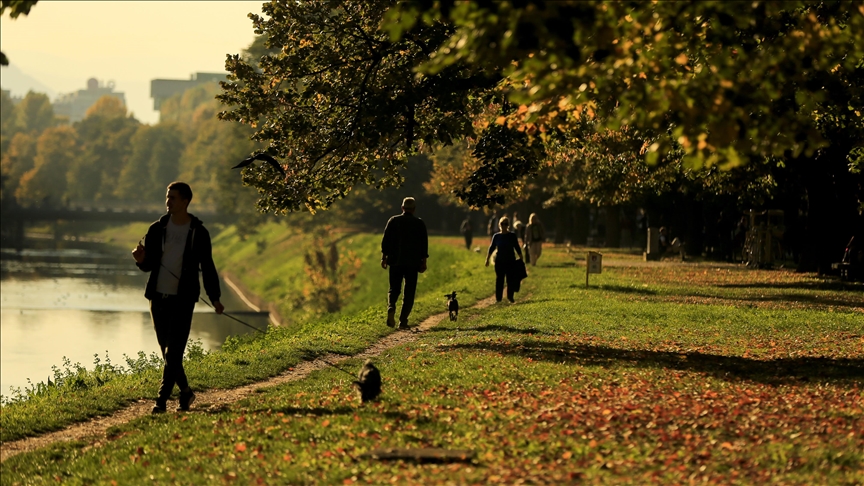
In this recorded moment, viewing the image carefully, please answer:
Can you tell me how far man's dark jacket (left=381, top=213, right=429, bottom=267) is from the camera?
19703mm

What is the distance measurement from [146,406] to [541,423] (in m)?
4.76

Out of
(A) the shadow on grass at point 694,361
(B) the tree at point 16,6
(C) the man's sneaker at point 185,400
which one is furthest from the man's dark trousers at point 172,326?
(A) the shadow on grass at point 694,361

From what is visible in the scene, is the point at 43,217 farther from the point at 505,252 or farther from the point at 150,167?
the point at 505,252

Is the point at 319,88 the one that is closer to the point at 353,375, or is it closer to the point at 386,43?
the point at 386,43

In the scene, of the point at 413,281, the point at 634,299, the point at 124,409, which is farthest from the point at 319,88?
the point at 634,299

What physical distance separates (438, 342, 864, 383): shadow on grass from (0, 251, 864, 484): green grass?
0.03 m

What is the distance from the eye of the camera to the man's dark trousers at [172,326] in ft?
39.4

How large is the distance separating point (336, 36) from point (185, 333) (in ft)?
30.5

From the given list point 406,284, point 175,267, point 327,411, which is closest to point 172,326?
point 175,267

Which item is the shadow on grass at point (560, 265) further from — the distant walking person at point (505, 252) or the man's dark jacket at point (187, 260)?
the man's dark jacket at point (187, 260)

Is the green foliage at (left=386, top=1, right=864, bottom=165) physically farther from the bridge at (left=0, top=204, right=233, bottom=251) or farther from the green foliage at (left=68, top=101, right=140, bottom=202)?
the green foliage at (left=68, top=101, right=140, bottom=202)

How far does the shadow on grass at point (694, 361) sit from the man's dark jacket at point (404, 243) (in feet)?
8.48

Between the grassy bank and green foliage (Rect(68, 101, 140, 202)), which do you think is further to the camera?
green foliage (Rect(68, 101, 140, 202))

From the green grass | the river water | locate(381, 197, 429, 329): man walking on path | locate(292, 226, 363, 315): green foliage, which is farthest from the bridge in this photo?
the green grass
